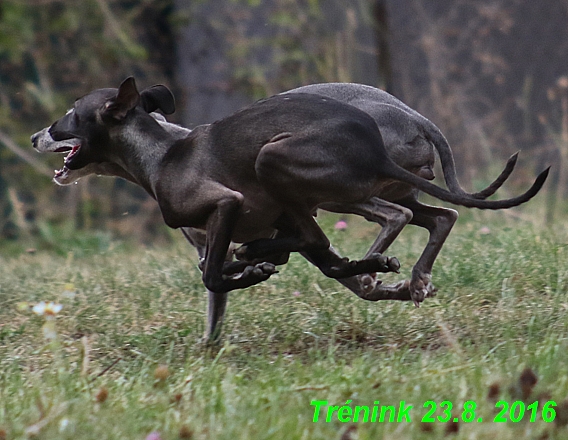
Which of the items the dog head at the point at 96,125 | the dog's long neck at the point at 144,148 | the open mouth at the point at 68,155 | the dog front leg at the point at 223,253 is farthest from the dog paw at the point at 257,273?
the open mouth at the point at 68,155

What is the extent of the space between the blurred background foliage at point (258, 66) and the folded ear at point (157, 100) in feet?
13.8

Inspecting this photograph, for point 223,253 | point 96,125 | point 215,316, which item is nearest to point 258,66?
point 96,125

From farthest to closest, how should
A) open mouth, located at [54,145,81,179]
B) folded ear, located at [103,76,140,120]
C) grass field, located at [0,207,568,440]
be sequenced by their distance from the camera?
open mouth, located at [54,145,81,179]
folded ear, located at [103,76,140,120]
grass field, located at [0,207,568,440]

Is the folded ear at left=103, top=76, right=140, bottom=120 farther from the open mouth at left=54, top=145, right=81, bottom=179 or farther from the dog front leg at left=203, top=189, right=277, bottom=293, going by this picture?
the dog front leg at left=203, top=189, right=277, bottom=293

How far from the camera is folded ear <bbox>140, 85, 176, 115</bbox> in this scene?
14.4ft

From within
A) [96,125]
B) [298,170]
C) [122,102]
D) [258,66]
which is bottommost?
[298,170]

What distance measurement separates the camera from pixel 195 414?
2871mm

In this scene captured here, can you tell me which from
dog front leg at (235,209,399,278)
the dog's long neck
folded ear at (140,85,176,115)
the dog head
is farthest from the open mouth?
dog front leg at (235,209,399,278)

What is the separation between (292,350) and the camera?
3.97 metres

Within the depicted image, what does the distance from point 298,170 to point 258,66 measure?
6114 millimetres

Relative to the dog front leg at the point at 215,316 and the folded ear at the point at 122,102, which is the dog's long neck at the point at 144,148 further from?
the dog front leg at the point at 215,316

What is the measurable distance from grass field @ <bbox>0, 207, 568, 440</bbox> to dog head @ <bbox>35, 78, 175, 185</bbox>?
0.66m

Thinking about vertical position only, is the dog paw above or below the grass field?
above

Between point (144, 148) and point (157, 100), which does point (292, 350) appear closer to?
point (144, 148)
